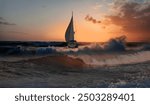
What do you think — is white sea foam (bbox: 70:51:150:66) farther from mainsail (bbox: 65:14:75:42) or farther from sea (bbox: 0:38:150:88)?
mainsail (bbox: 65:14:75:42)

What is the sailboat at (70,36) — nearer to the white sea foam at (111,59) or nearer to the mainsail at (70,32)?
the mainsail at (70,32)

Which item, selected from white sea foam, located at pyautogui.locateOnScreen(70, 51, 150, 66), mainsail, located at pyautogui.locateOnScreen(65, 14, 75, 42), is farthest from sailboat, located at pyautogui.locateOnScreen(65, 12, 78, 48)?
white sea foam, located at pyautogui.locateOnScreen(70, 51, 150, 66)

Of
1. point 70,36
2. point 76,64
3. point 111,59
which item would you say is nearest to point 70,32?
point 70,36

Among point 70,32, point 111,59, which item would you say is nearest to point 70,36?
point 70,32

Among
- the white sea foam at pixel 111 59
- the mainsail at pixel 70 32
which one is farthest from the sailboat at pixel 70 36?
the white sea foam at pixel 111 59

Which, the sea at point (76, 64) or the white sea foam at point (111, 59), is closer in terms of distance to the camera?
the sea at point (76, 64)

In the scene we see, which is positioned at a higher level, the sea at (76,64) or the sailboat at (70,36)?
the sailboat at (70,36)

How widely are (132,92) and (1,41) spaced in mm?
1138

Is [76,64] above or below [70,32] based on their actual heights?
below

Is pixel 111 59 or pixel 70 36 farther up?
pixel 70 36

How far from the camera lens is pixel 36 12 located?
10.9 feet

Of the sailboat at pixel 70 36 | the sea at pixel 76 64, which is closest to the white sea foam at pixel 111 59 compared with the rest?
the sea at pixel 76 64

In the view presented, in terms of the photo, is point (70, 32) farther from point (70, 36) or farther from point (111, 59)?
point (111, 59)

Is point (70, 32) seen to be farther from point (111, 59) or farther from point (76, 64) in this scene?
point (111, 59)
